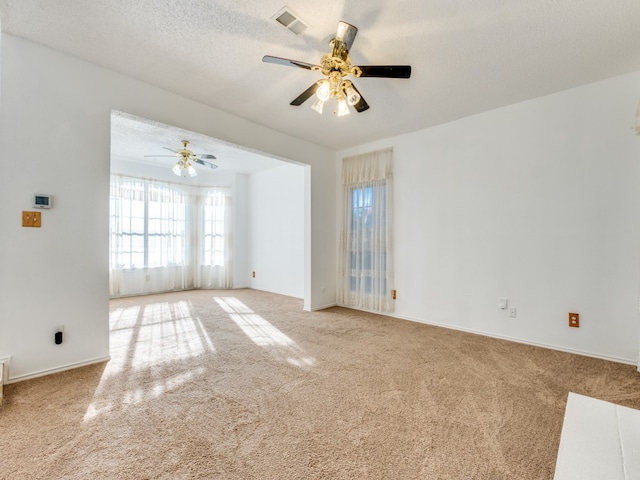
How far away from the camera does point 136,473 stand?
51.6 inches

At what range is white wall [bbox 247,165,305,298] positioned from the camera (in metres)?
5.62

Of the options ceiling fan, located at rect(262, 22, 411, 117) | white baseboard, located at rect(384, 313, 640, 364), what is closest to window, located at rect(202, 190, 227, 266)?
white baseboard, located at rect(384, 313, 640, 364)

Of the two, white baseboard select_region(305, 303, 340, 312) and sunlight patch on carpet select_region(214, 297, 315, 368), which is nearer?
sunlight patch on carpet select_region(214, 297, 315, 368)

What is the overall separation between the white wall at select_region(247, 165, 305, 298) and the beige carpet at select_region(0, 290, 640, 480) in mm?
2581

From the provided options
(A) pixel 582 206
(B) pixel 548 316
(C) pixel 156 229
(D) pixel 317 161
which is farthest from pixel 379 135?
(C) pixel 156 229

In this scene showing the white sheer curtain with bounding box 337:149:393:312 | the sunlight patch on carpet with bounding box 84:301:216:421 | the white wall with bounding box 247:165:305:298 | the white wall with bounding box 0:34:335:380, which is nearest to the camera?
the sunlight patch on carpet with bounding box 84:301:216:421

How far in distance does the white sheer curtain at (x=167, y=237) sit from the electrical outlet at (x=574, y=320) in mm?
5883

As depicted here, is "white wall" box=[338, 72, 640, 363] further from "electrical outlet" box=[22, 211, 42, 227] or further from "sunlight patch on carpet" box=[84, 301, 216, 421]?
"electrical outlet" box=[22, 211, 42, 227]

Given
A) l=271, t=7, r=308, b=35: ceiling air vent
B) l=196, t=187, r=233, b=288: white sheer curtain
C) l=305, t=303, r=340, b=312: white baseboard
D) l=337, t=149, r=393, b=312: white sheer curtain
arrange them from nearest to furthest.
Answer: l=271, t=7, r=308, b=35: ceiling air vent, l=337, t=149, r=393, b=312: white sheer curtain, l=305, t=303, r=340, b=312: white baseboard, l=196, t=187, r=233, b=288: white sheer curtain

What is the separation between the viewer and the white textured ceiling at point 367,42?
6.13ft

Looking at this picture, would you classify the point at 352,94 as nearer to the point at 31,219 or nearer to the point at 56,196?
the point at 56,196

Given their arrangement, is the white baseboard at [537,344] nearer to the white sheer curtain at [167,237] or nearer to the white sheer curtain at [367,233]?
the white sheer curtain at [367,233]

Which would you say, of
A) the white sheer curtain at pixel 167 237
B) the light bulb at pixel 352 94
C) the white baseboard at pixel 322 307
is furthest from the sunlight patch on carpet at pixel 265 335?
the light bulb at pixel 352 94

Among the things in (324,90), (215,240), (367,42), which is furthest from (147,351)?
(215,240)
